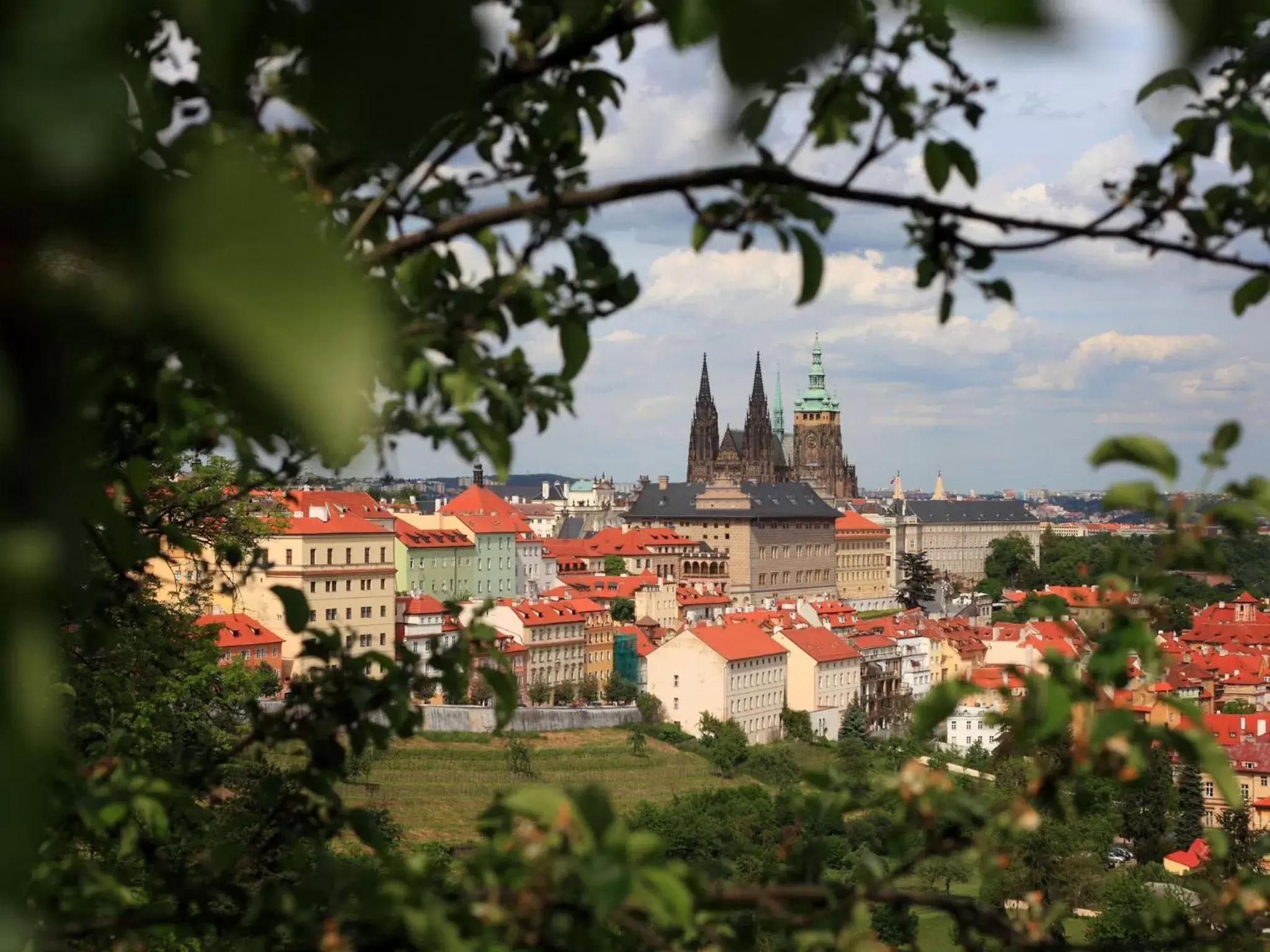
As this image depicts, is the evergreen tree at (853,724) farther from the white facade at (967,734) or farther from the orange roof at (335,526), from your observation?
the orange roof at (335,526)

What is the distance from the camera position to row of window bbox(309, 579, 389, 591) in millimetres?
44125

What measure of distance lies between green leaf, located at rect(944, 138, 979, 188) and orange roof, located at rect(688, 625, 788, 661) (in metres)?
47.4

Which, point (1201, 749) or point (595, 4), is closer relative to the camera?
point (595, 4)

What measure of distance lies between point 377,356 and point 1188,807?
35.3 meters

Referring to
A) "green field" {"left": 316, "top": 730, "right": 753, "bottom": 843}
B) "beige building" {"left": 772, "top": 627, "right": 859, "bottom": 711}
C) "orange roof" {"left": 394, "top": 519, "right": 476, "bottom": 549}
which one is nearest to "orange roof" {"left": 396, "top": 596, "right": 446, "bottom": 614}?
"green field" {"left": 316, "top": 730, "right": 753, "bottom": 843}

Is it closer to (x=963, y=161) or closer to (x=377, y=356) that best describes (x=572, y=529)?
(x=963, y=161)

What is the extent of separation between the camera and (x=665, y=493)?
3285 inches

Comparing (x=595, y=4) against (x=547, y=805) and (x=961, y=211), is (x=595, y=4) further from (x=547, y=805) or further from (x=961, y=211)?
(x=961, y=211)

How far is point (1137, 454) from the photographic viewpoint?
1.51m

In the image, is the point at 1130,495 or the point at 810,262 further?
the point at 1130,495

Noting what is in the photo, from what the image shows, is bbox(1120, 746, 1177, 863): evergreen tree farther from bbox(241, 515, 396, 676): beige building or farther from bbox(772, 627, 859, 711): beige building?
bbox(241, 515, 396, 676): beige building

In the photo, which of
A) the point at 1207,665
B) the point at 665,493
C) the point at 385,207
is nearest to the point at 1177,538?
the point at 385,207

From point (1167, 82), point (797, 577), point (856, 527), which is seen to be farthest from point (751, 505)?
point (1167, 82)

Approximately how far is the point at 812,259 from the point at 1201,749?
704mm
